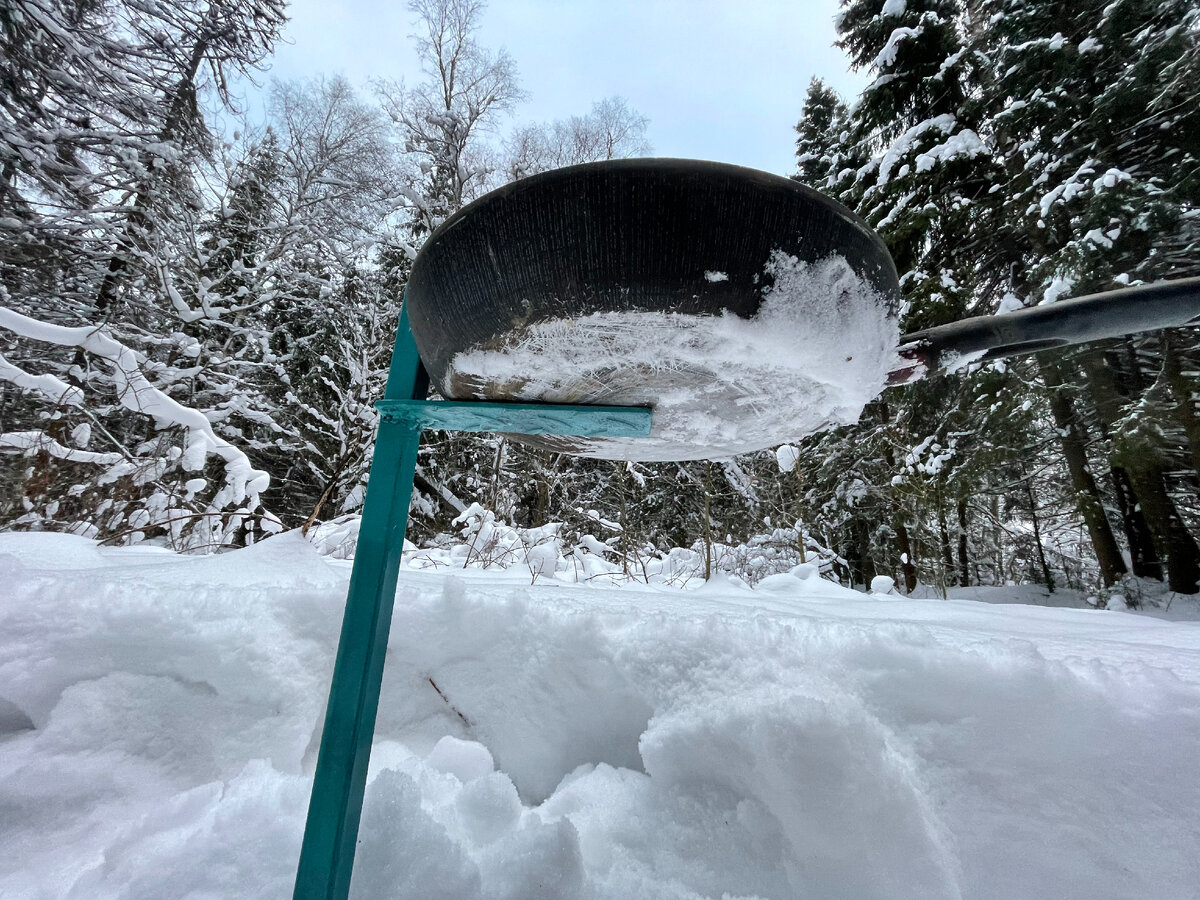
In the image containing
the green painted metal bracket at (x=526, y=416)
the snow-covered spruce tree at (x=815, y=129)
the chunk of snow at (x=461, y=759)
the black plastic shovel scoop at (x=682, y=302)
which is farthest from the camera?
the snow-covered spruce tree at (x=815, y=129)

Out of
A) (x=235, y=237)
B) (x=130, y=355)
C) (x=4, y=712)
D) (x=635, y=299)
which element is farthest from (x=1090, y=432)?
(x=235, y=237)

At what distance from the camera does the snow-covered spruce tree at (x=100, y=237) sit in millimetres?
3334

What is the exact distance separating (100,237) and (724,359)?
7.47m

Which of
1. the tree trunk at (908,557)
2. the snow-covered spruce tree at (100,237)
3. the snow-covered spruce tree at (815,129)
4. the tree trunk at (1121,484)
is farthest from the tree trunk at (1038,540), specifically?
the snow-covered spruce tree at (100,237)

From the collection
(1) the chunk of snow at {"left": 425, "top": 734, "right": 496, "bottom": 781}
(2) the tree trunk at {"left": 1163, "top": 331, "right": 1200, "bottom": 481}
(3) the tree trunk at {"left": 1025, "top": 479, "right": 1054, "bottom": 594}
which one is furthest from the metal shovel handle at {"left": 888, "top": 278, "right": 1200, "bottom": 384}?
(3) the tree trunk at {"left": 1025, "top": 479, "right": 1054, "bottom": 594}

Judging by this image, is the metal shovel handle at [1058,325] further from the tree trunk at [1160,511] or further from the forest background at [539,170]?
the tree trunk at [1160,511]

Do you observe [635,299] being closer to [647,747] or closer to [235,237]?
[647,747]

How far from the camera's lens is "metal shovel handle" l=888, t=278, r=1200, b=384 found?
17.8 inches

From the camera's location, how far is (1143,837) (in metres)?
0.49

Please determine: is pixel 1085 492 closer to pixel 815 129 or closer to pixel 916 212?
pixel 916 212

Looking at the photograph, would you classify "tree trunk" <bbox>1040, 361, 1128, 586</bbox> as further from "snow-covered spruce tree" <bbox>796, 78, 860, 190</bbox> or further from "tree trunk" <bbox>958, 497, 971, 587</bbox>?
"snow-covered spruce tree" <bbox>796, 78, 860, 190</bbox>

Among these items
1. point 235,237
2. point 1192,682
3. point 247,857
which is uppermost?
point 235,237

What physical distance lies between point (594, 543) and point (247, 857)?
15.2ft

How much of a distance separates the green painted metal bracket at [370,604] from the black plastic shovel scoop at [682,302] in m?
0.03
